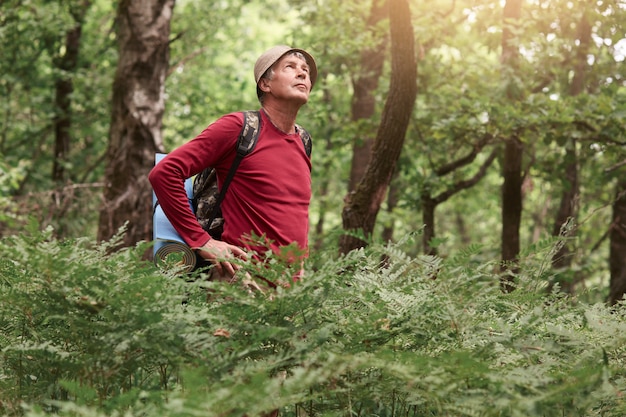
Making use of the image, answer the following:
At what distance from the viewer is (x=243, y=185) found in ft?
12.8

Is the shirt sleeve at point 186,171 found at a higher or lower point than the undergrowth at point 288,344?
higher

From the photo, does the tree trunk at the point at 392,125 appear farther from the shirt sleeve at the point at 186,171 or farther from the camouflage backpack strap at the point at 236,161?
the shirt sleeve at the point at 186,171

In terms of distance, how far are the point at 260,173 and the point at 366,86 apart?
31.6ft

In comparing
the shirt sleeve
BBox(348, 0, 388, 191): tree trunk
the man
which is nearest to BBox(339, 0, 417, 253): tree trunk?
the man

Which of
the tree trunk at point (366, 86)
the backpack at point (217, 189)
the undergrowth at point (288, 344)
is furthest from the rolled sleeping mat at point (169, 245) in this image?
the tree trunk at point (366, 86)

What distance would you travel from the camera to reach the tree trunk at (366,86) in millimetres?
12547

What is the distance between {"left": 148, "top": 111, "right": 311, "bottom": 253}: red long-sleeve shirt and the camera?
12.3 ft

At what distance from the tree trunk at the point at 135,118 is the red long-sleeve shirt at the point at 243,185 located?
4669 mm

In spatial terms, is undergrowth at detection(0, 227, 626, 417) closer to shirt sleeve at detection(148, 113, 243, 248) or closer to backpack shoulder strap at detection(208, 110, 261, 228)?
shirt sleeve at detection(148, 113, 243, 248)

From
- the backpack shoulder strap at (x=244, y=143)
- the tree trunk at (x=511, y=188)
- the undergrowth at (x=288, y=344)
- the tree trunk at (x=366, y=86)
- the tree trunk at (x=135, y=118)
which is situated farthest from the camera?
the tree trunk at (x=366, y=86)

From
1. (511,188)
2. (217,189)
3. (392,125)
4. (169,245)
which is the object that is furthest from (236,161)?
(511,188)

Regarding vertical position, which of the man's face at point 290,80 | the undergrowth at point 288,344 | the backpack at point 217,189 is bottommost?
the undergrowth at point 288,344

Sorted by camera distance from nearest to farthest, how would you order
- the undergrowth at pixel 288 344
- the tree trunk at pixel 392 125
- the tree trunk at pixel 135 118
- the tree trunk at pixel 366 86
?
the undergrowth at pixel 288 344, the tree trunk at pixel 392 125, the tree trunk at pixel 135 118, the tree trunk at pixel 366 86

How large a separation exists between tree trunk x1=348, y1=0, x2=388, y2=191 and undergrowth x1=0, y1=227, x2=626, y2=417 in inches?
379
